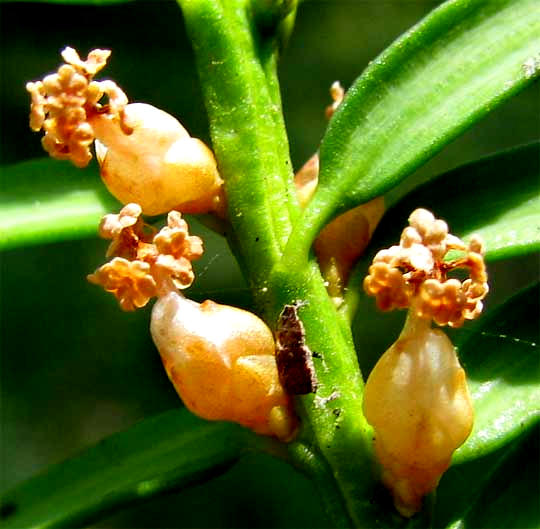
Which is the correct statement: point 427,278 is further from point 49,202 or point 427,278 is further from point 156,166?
point 49,202

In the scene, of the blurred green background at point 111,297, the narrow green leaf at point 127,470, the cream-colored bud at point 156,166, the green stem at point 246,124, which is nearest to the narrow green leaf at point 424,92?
the green stem at point 246,124

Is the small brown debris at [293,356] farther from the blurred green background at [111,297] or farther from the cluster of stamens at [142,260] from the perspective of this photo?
the blurred green background at [111,297]

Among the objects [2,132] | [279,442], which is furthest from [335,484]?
[2,132]

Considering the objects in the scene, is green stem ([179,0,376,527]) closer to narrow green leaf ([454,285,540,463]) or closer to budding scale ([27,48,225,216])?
budding scale ([27,48,225,216])

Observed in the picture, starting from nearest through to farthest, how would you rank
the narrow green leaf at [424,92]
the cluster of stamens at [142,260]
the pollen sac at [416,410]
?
the pollen sac at [416,410]
the cluster of stamens at [142,260]
the narrow green leaf at [424,92]

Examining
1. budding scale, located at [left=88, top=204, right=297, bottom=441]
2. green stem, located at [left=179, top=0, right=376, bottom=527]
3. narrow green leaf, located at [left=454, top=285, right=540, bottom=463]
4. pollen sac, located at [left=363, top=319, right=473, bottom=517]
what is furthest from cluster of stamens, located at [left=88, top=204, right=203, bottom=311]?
narrow green leaf, located at [left=454, top=285, right=540, bottom=463]

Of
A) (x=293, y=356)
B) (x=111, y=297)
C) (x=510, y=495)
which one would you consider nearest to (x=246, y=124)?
(x=293, y=356)
